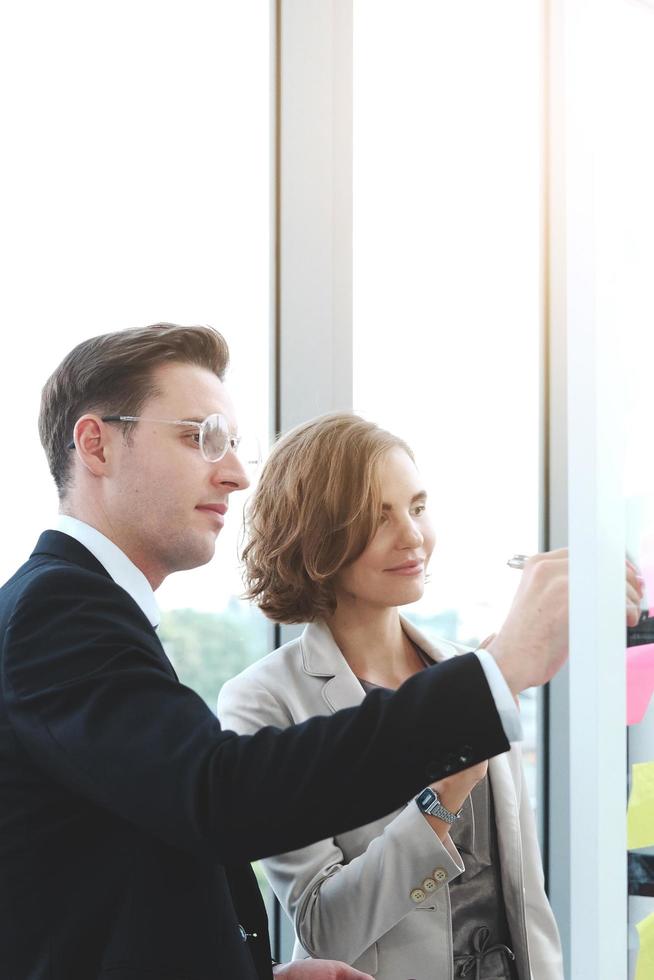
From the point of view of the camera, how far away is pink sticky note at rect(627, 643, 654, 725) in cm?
104

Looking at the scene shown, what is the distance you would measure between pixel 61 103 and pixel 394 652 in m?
1.31

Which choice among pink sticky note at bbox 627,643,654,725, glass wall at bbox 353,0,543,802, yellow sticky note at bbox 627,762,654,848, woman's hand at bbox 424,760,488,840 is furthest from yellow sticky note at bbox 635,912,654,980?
glass wall at bbox 353,0,543,802

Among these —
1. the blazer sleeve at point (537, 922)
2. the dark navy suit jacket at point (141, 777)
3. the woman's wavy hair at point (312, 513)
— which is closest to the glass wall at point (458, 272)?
the woman's wavy hair at point (312, 513)

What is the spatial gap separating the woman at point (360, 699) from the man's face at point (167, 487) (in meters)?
0.28

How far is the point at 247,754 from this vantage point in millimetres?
1046

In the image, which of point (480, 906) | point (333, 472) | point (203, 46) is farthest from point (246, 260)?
point (480, 906)

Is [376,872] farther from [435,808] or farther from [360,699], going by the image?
[360,699]


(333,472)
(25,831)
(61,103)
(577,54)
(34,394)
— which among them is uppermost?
(61,103)

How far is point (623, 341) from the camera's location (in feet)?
3.41

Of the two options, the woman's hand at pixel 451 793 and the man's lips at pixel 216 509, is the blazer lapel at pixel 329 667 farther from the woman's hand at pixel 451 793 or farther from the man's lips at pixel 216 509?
the man's lips at pixel 216 509

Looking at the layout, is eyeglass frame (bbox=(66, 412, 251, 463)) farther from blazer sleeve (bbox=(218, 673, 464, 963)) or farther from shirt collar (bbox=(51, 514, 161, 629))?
blazer sleeve (bbox=(218, 673, 464, 963))

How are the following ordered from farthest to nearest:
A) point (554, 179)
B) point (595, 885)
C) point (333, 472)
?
point (554, 179), point (333, 472), point (595, 885)

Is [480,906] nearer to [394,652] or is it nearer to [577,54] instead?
[394,652]

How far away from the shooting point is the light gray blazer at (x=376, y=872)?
1491 mm
